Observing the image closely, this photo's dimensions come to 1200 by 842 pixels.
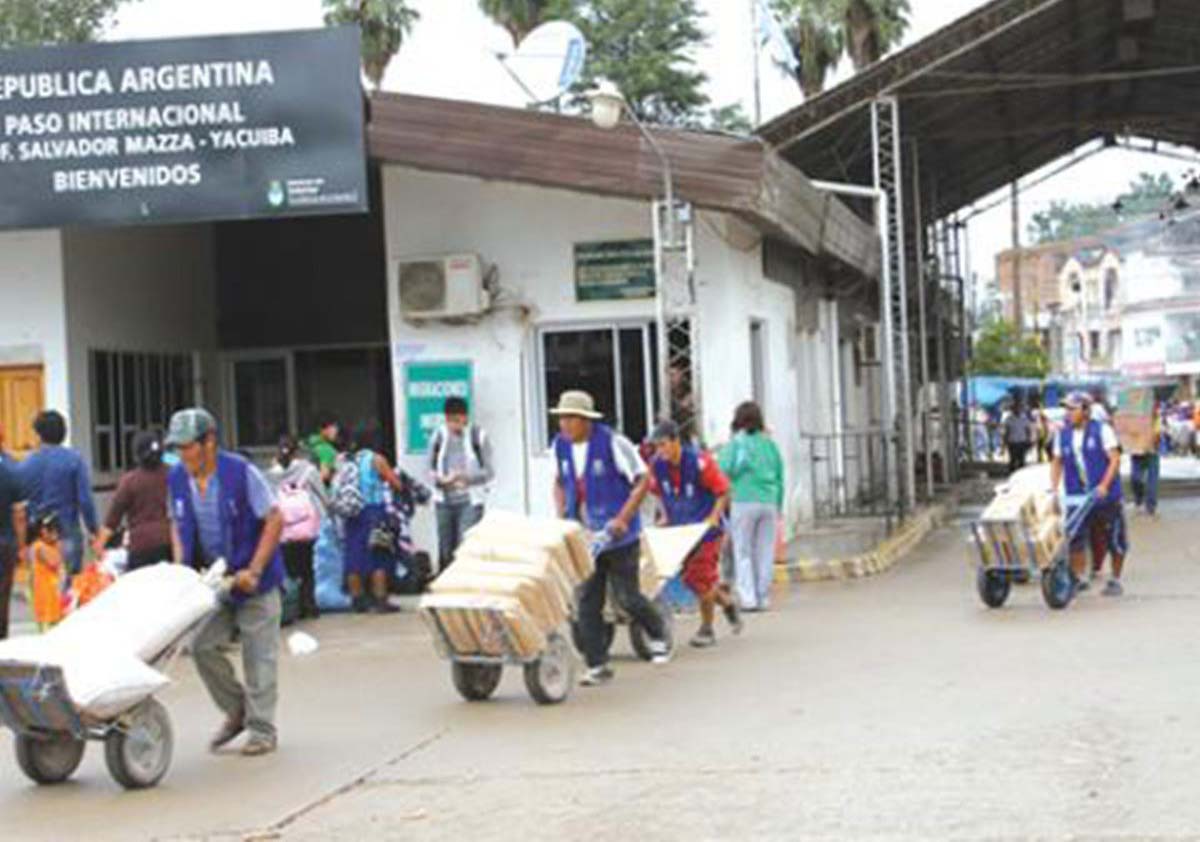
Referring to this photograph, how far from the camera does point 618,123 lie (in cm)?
1609

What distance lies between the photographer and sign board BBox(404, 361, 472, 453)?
17859 millimetres

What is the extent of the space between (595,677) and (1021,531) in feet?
13.3

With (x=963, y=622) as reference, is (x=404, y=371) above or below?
above

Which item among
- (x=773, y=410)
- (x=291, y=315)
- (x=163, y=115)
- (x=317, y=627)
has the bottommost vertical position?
(x=317, y=627)

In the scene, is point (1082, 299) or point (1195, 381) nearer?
point (1195, 381)

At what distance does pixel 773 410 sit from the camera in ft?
64.9

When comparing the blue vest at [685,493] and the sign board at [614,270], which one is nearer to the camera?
the blue vest at [685,493]

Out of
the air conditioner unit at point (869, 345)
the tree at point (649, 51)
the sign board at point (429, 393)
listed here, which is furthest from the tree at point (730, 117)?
the sign board at point (429, 393)

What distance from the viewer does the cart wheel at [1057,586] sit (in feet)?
44.4

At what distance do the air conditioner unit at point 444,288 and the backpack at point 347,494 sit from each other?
2417 millimetres

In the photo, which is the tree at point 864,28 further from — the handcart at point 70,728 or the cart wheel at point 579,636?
the handcart at point 70,728

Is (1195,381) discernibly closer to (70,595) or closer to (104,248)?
(104,248)

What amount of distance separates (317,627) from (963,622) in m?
5.23

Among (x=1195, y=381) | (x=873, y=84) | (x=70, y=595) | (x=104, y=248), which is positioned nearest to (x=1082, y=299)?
(x=1195, y=381)
